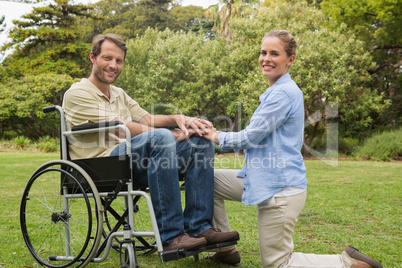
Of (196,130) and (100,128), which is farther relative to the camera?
(196,130)

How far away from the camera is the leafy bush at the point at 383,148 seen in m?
13.4

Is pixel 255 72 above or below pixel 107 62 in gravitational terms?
above

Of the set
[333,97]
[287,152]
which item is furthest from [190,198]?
[333,97]

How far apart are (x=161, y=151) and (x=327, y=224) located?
2.59m

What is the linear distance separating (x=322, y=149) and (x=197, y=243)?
1426cm

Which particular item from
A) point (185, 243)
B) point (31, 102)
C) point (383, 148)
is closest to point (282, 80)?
point (185, 243)

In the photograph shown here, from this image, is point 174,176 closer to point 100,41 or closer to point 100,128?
point 100,128

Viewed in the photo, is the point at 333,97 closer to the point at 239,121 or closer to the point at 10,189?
the point at 239,121

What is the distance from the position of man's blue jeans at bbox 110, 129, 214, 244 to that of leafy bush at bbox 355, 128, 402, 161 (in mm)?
12110

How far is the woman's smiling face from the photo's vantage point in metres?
2.45

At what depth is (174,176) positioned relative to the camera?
243 cm

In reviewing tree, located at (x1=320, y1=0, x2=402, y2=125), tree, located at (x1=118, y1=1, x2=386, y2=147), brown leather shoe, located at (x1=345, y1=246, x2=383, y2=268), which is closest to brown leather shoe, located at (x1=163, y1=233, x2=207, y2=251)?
brown leather shoe, located at (x1=345, y1=246, x2=383, y2=268)

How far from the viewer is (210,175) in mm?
2670

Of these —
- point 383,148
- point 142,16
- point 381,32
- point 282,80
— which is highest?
point 142,16
